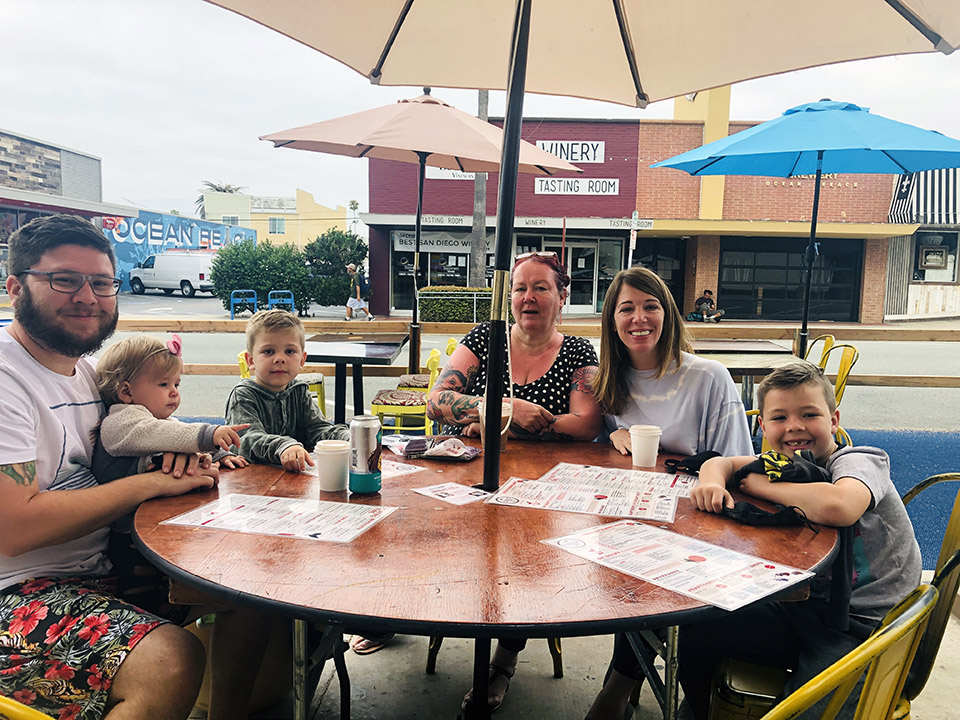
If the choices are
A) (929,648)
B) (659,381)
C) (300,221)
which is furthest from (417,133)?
(300,221)

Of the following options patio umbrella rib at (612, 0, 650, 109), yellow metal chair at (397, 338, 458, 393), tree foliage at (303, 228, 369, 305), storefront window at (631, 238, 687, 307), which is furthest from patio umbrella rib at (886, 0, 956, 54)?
tree foliage at (303, 228, 369, 305)

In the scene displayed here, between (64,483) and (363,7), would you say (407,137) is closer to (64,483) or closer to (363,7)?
(363,7)

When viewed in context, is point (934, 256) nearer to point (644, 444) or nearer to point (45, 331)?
point (644, 444)

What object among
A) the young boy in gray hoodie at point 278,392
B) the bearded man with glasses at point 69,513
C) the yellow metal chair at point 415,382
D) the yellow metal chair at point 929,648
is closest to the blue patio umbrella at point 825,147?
the yellow metal chair at point 415,382

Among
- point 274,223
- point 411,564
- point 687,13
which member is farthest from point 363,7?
point 274,223

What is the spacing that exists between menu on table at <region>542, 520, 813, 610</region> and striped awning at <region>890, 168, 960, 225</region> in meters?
22.6

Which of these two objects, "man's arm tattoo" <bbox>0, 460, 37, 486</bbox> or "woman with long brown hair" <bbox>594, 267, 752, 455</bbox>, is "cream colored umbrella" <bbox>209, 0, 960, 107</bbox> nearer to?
"woman with long brown hair" <bbox>594, 267, 752, 455</bbox>

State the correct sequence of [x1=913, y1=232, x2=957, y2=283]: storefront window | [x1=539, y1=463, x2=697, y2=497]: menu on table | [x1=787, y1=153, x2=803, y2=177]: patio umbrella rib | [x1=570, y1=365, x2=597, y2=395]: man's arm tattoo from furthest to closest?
[x1=913, y1=232, x2=957, y2=283]: storefront window, [x1=787, y1=153, x2=803, y2=177]: patio umbrella rib, [x1=570, y1=365, x2=597, y2=395]: man's arm tattoo, [x1=539, y1=463, x2=697, y2=497]: menu on table

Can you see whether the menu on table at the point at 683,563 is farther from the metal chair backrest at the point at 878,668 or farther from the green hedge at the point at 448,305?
the green hedge at the point at 448,305

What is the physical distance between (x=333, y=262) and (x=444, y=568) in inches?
866

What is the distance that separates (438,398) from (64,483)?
141 cm

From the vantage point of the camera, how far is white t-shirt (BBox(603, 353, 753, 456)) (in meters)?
2.46

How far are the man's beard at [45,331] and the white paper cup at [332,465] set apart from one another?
711 mm

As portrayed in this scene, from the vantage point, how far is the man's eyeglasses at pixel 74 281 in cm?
174
